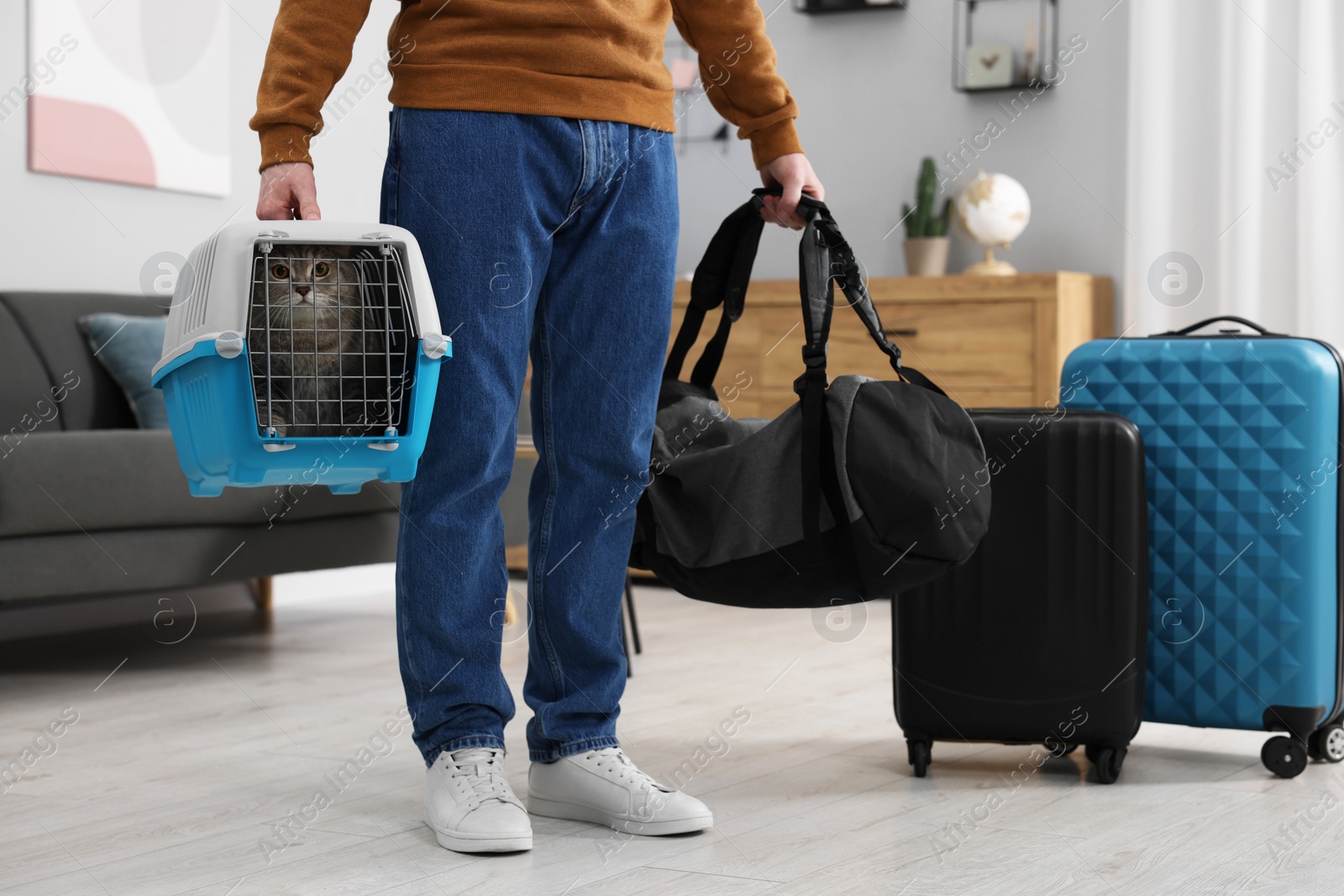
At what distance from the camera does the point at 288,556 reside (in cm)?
264

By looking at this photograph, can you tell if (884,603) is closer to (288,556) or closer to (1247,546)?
(288,556)

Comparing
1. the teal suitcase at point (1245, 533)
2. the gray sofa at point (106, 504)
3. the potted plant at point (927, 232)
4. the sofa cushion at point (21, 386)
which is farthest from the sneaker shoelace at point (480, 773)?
the potted plant at point (927, 232)

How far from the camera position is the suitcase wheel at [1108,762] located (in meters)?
1.64

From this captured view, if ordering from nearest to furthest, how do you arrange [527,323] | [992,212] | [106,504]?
1. [527,323]
2. [106,504]
3. [992,212]

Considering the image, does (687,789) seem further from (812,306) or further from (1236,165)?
(1236,165)

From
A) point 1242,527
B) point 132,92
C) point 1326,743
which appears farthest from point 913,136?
point 1326,743

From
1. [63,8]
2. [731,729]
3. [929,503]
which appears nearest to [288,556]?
[731,729]

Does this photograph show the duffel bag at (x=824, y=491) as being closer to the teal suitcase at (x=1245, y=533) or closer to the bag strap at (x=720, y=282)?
the bag strap at (x=720, y=282)

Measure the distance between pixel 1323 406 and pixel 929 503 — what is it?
0.63 meters

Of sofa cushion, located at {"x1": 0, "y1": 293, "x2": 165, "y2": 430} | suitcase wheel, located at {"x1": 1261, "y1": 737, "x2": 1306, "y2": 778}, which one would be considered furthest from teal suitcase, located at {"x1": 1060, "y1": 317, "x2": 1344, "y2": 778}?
sofa cushion, located at {"x1": 0, "y1": 293, "x2": 165, "y2": 430}

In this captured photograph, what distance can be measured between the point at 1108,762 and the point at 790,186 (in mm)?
772

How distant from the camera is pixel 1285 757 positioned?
5.49ft

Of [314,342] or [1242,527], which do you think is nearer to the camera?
[314,342]

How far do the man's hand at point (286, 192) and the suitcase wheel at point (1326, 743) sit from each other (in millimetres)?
1347
